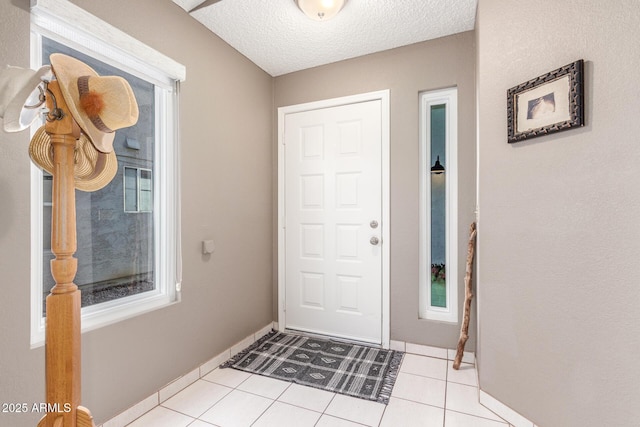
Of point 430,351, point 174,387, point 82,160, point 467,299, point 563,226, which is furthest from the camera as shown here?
point 430,351

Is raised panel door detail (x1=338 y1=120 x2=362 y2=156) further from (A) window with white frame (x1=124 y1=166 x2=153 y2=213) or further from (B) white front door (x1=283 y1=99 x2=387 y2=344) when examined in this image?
(A) window with white frame (x1=124 y1=166 x2=153 y2=213)

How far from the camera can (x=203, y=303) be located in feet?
7.39

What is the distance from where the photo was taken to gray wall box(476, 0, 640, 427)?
1227 mm

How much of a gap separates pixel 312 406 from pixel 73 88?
195 centimetres

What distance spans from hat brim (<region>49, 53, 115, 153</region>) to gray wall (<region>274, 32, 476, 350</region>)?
2.14 meters

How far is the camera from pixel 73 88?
0.95 meters

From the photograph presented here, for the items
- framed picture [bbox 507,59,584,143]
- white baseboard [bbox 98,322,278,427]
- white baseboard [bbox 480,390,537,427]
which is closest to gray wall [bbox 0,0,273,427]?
white baseboard [bbox 98,322,278,427]

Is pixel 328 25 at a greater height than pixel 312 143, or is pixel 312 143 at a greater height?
pixel 328 25

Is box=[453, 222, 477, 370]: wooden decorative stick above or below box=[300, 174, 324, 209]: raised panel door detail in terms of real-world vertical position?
below

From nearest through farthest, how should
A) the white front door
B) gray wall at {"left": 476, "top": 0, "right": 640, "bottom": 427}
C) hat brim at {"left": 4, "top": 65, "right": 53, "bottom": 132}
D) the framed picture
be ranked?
1. hat brim at {"left": 4, "top": 65, "right": 53, "bottom": 132}
2. gray wall at {"left": 476, "top": 0, "right": 640, "bottom": 427}
3. the framed picture
4. the white front door

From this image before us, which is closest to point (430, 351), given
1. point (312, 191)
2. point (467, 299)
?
point (467, 299)

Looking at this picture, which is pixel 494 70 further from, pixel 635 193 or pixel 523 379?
pixel 523 379

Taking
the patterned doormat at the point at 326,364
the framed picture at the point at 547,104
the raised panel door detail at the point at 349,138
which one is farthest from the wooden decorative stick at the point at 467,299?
the raised panel door detail at the point at 349,138

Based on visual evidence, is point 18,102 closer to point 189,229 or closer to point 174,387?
point 189,229
